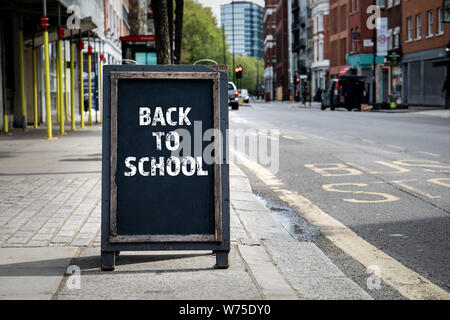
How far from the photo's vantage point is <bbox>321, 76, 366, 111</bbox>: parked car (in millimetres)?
48938

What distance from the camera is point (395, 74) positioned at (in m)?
54.9

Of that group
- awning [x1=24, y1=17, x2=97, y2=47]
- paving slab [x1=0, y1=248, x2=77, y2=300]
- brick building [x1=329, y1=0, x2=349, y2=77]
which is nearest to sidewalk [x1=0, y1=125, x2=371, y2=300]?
paving slab [x1=0, y1=248, x2=77, y2=300]

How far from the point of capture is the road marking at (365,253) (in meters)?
4.45

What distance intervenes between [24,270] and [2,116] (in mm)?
17970

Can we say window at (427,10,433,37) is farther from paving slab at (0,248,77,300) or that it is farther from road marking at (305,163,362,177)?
paving slab at (0,248,77,300)

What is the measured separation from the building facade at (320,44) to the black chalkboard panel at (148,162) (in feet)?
250

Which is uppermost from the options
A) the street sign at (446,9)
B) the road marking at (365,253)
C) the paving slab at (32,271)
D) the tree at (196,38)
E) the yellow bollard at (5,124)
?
the tree at (196,38)

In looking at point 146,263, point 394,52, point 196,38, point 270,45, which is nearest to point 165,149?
point 146,263

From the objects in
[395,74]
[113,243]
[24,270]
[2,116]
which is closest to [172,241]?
[113,243]

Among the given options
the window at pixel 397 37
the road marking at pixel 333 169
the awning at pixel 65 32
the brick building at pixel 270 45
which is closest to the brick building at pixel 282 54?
the brick building at pixel 270 45

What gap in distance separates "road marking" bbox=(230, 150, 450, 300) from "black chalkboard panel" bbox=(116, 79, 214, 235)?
4.03ft

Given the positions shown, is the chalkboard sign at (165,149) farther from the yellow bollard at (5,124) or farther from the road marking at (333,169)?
the yellow bollard at (5,124)
